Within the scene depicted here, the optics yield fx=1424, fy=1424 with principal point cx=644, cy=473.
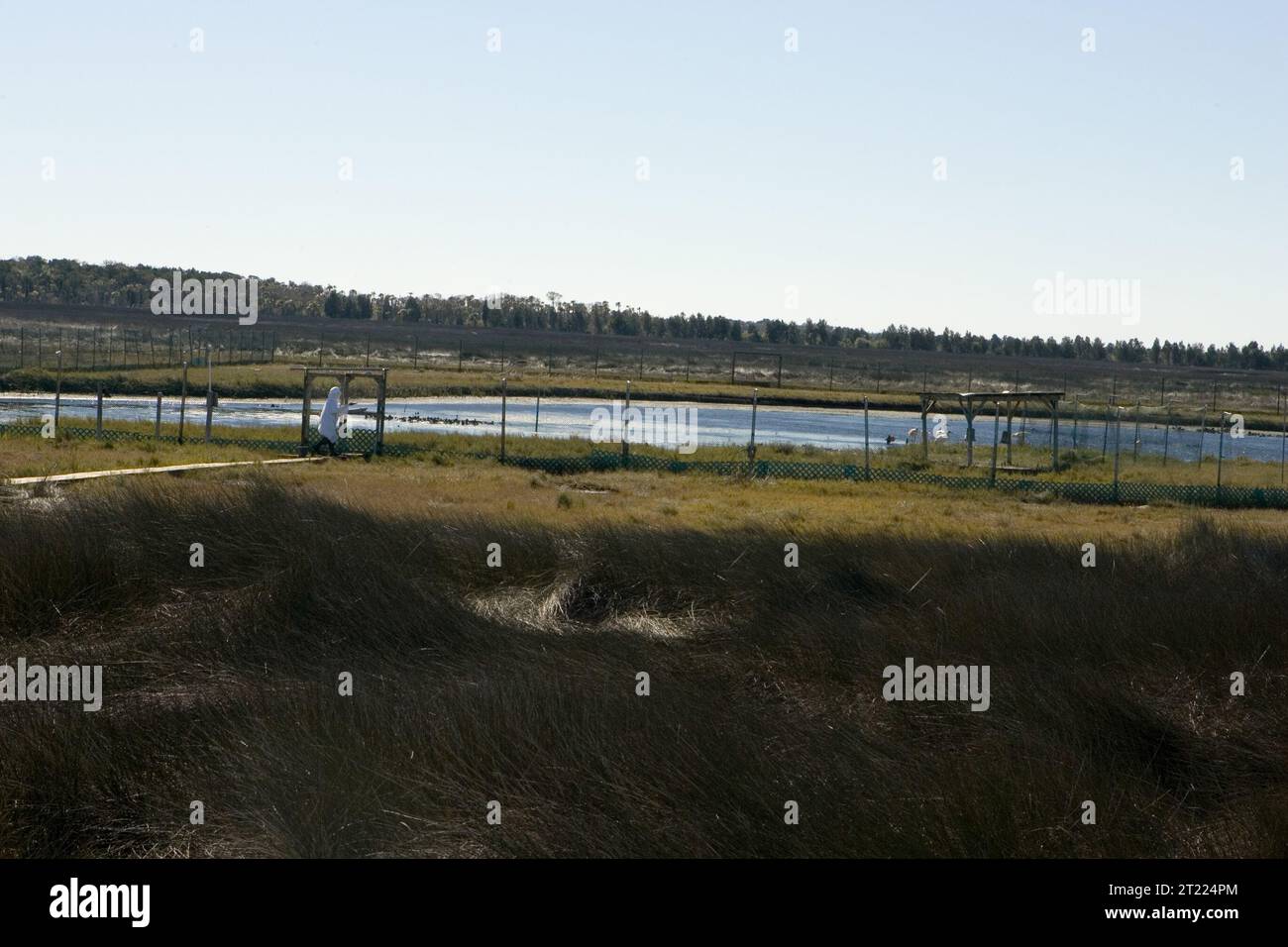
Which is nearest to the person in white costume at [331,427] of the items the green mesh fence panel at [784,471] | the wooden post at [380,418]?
the green mesh fence panel at [784,471]

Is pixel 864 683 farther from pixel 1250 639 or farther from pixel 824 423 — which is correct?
pixel 824 423

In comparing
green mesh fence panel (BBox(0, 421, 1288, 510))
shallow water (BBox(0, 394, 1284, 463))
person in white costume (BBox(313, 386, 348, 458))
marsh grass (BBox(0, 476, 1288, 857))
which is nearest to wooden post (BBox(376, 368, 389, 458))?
green mesh fence panel (BBox(0, 421, 1288, 510))

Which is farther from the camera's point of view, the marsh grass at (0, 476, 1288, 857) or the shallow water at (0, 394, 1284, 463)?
the shallow water at (0, 394, 1284, 463)

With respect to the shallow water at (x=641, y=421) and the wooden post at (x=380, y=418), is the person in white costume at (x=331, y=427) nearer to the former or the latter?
the wooden post at (x=380, y=418)

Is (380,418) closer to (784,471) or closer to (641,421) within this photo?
(784,471)

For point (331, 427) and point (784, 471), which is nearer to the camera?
point (331, 427)

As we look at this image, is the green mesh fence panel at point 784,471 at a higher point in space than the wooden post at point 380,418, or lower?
lower


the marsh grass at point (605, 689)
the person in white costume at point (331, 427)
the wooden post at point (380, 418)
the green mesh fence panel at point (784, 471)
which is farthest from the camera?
the wooden post at point (380, 418)

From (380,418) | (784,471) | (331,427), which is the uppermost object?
(380,418)

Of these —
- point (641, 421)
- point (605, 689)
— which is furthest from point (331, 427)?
point (641, 421)

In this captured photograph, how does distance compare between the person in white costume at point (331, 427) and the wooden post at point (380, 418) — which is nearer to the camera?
the person in white costume at point (331, 427)

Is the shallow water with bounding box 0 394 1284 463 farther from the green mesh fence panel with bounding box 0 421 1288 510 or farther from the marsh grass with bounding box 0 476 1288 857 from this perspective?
A: the marsh grass with bounding box 0 476 1288 857

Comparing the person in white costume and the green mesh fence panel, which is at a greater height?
the person in white costume

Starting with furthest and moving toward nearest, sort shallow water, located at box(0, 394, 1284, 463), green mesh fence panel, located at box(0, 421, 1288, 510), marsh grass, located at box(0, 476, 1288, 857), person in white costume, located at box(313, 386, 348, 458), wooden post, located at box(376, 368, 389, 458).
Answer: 1. shallow water, located at box(0, 394, 1284, 463)
2. wooden post, located at box(376, 368, 389, 458)
3. person in white costume, located at box(313, 386, 348, 458)
4. green mesh fence panel, located at box(0, 421, 1288, 510)
5. marsh grass, located at box(0, 476, 1288, 857)
